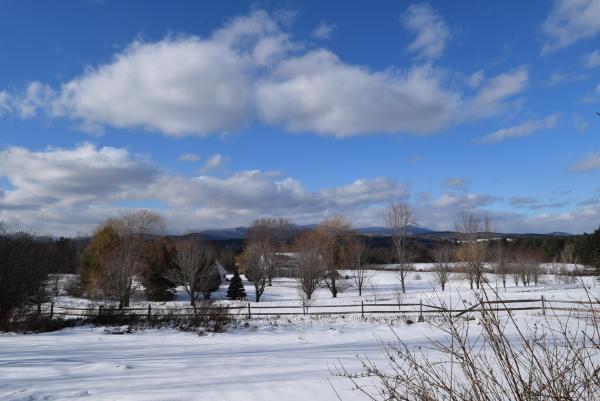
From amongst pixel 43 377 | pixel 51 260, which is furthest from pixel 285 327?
pixel 51 260

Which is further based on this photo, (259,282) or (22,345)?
(259,282)

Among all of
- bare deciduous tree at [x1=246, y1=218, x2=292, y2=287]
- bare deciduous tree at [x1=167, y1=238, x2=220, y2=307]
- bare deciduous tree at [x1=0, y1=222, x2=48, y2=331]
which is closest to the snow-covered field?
bare deciduous tree at [x1=0, y1=222, x2=48, y2=331]

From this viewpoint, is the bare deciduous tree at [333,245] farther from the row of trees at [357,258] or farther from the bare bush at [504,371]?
the bare bush at [504,371]

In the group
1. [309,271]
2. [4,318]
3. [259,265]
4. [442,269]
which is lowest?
[4,318]

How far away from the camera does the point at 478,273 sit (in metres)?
2.65

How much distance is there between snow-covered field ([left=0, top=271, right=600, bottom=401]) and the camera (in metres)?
6.77

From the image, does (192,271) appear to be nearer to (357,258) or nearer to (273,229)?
(357,258)

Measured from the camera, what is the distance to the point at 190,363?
30.8ft

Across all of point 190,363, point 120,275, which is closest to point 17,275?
point 120,275

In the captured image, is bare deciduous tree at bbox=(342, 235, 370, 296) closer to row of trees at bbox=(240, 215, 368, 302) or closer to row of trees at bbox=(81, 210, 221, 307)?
row of trees at bbox=(240, 215, 368, 302)

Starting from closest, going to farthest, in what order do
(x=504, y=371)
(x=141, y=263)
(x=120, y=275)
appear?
Result: (x=504, y=371)
(x=120, y=275)
(x=141, y=263)

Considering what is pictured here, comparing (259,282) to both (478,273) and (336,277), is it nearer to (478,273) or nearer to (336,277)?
(336,277)

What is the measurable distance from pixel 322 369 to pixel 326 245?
38.2m

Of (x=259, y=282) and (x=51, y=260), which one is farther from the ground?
(x=51, y=260)
